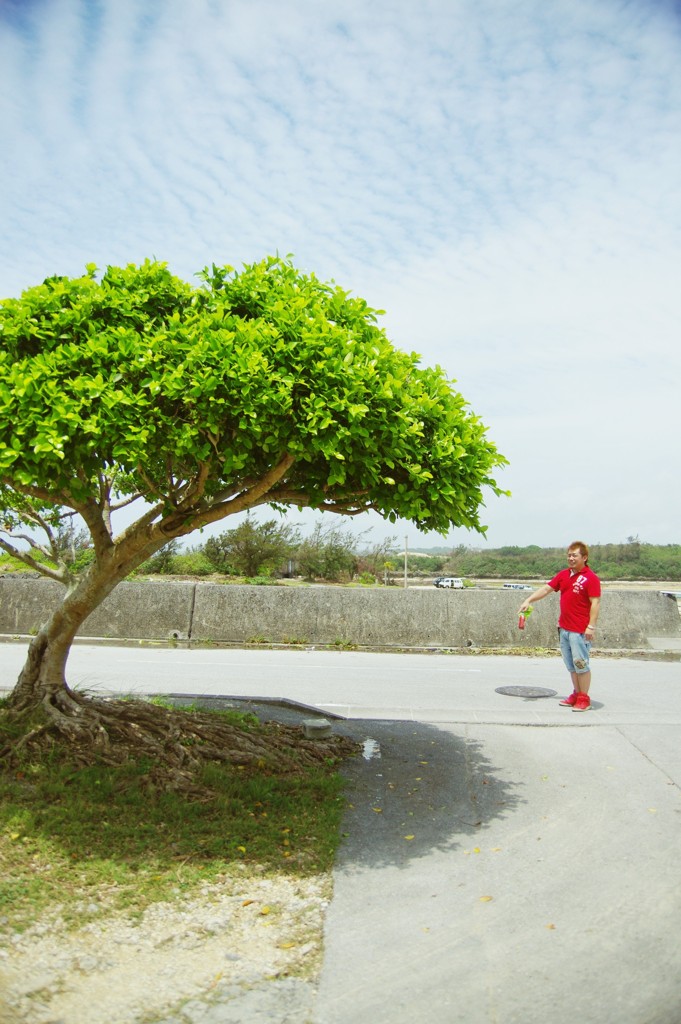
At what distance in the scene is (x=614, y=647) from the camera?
15.9m

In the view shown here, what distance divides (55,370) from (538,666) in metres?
10.7

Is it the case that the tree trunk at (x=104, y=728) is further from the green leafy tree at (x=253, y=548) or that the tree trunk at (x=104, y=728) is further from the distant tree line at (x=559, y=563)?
the distant tree line at (x=559, y=563)

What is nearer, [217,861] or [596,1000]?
[596,1000]

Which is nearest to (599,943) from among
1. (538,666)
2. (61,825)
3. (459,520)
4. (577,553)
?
(459,520)

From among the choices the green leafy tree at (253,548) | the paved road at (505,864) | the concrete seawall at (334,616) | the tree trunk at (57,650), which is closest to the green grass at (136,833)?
the paved road at (505,864)

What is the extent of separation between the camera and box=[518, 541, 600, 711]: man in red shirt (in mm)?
9398

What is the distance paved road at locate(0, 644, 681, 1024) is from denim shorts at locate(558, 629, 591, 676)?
543mm

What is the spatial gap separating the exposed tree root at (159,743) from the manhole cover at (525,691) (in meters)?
4.06

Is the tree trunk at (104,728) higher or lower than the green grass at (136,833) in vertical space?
higher

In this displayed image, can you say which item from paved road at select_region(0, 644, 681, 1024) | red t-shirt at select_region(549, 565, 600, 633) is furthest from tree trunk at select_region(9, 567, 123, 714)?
red t-shirt at select_region(549, 565, 600, 633)

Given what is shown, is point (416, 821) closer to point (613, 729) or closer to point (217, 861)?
point (217, 861)

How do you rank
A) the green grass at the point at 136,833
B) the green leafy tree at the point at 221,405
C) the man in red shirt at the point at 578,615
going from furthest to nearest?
the man in red shirt at the point at 578,615
the green leafy tree at the point at 221,405
the green grass at the point at 136,833

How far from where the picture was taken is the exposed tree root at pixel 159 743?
6.09m

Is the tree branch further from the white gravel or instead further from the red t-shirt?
the red t-shirt
